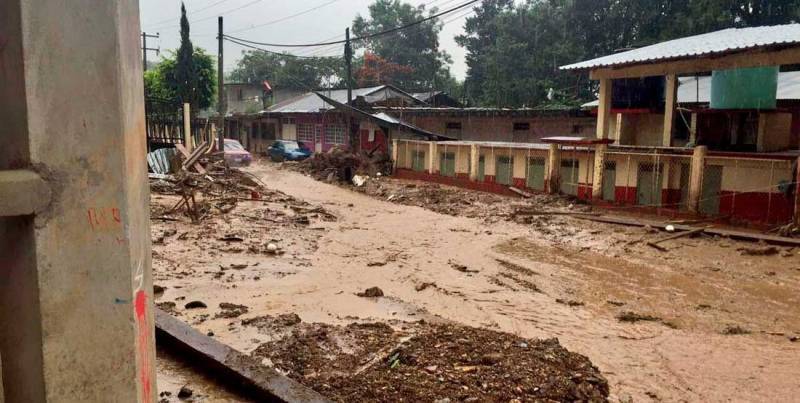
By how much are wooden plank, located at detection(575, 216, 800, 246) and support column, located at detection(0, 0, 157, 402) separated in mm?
12395

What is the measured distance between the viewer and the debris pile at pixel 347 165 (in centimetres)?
2517

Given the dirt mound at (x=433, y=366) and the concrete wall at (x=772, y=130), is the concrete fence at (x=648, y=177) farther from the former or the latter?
the dirt mound at (x=433, y=366)

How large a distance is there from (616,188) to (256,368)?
13.1 metres

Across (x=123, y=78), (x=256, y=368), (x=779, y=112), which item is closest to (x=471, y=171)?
(x=779, y=112)

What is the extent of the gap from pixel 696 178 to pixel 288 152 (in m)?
23.8

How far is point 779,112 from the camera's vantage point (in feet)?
51.3

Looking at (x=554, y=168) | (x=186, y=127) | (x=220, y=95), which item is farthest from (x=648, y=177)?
(x=220, y=95)

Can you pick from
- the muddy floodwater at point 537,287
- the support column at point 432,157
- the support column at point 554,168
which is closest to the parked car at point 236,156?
the support column at point 432,157

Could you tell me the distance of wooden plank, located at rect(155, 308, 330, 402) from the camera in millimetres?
3953

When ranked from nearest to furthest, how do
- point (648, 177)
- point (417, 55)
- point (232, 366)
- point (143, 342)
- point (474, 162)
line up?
1. point (143, 342)
2. point (232, 366)
3. point (648, 177)
4. point (474, 162)
5. point (417, 55)

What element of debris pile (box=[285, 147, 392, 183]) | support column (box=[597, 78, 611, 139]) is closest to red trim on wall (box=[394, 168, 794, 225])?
support column (box=[597, 78, 611, 139])

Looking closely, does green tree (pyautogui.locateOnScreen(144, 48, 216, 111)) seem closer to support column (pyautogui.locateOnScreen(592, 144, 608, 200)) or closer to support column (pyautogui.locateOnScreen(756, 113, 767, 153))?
support column (pyautogui.locateOnScreen(592, 144, 608, 200))

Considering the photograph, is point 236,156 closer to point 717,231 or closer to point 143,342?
point 717,231

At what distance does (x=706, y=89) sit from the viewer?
21969 mm
